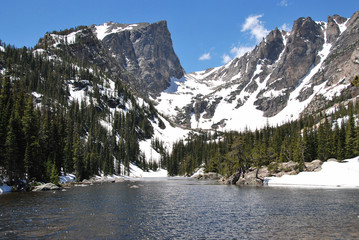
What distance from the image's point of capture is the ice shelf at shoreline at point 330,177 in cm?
7251

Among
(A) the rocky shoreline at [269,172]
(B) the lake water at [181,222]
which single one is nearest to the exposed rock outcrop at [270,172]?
(A) the rocky shoreline at [269,172]

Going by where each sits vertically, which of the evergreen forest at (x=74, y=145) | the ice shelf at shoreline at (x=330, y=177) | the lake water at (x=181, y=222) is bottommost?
the lake water at (x=181, y=222)

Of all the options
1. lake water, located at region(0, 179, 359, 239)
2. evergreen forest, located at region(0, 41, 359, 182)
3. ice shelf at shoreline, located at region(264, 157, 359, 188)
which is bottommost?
lake water, located at region(0, 179, 359, 239)

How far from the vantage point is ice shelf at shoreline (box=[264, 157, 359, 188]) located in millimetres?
72512

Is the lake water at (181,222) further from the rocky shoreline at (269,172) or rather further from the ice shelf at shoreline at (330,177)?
the rocky shoreline at (269,172)

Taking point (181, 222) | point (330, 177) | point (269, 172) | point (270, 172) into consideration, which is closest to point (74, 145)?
point (269, 172)

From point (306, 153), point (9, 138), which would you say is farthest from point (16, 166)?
point (306, 153)

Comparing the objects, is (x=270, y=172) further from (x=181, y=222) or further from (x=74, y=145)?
(x=181, y=222)

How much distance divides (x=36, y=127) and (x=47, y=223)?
43.2m

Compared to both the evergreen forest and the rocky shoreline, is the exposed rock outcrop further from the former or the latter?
the evergreen forest

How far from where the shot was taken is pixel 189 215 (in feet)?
99.8

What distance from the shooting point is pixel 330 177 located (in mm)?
75375

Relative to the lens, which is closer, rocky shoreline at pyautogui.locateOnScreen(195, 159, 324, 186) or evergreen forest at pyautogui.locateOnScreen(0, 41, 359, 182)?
evergreen forest at pyautogui.locateOnScreen(0, 41, 359, 182)

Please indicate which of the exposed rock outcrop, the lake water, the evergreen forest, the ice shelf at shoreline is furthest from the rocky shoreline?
the lake water
